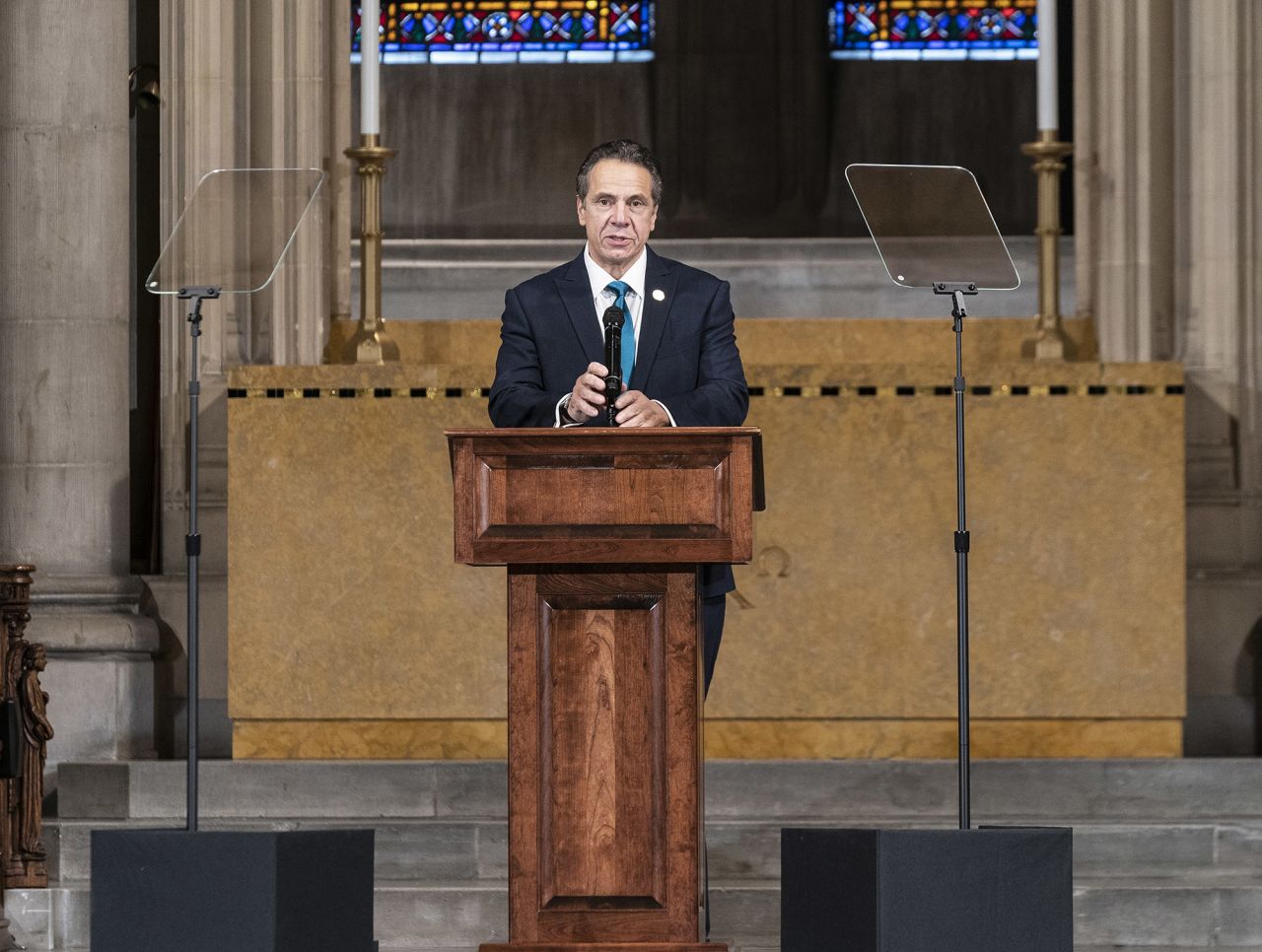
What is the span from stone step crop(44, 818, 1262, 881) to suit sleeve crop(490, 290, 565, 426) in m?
2.07

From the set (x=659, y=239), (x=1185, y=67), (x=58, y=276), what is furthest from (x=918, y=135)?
(x=58, y=276)

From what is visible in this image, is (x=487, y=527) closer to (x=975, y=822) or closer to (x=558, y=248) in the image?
(x=975, y=822)

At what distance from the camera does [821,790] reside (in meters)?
7.32

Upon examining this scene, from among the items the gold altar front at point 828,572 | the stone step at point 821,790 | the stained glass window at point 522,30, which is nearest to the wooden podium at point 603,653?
the stone step at point 821,790

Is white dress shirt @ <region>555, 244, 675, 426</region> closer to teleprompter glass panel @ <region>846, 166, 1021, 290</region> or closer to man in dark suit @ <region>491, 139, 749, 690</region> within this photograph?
man in dark suit @ <region>491, 139, 749, 690</region>

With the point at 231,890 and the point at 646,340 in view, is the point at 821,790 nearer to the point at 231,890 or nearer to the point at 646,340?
the point at 646,340

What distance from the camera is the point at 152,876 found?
4.86m

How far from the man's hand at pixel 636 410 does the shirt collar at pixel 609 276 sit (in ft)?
1.59

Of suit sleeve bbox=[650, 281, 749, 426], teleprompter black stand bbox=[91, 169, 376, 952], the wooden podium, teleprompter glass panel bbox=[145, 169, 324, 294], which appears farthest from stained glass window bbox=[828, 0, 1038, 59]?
teleprompter black stand bbox=[91, 169, 376, 952]

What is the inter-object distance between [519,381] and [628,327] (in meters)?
0.28

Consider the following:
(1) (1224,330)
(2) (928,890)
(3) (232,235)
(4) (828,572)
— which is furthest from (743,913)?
(1) (1224,330)

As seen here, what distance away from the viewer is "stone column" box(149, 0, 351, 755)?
8359 millimetres

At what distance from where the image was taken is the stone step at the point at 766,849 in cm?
689

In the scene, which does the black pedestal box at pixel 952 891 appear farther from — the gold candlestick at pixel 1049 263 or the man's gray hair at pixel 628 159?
the gold candlestick at pixel 1049 263
